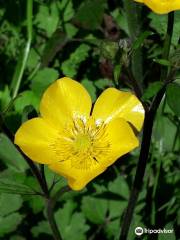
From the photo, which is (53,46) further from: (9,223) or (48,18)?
(9,223)

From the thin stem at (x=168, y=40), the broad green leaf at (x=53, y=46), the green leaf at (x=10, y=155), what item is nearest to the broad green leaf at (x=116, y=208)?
the green leaf at (x=10, y=155)

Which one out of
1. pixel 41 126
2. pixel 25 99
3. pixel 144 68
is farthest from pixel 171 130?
pixel 41 126

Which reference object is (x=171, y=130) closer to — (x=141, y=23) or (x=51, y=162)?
(x=141, y=23)

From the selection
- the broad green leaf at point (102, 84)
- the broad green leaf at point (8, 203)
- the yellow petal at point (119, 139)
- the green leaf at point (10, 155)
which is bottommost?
the broad green leaf at point (8, 203)

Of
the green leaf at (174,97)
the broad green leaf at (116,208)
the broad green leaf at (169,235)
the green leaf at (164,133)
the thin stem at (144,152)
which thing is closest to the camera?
the green leaf at (174,97)

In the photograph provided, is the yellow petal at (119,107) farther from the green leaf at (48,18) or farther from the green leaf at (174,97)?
the green leaf at (48,18)

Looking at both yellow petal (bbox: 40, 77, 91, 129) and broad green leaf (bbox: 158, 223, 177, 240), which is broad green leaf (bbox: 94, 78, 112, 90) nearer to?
yellow petal (bbox: 40, 77, 91, 129)

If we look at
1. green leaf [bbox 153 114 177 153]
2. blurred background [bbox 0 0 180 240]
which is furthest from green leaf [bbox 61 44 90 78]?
green leaf [bbox 153 114 177 153]
